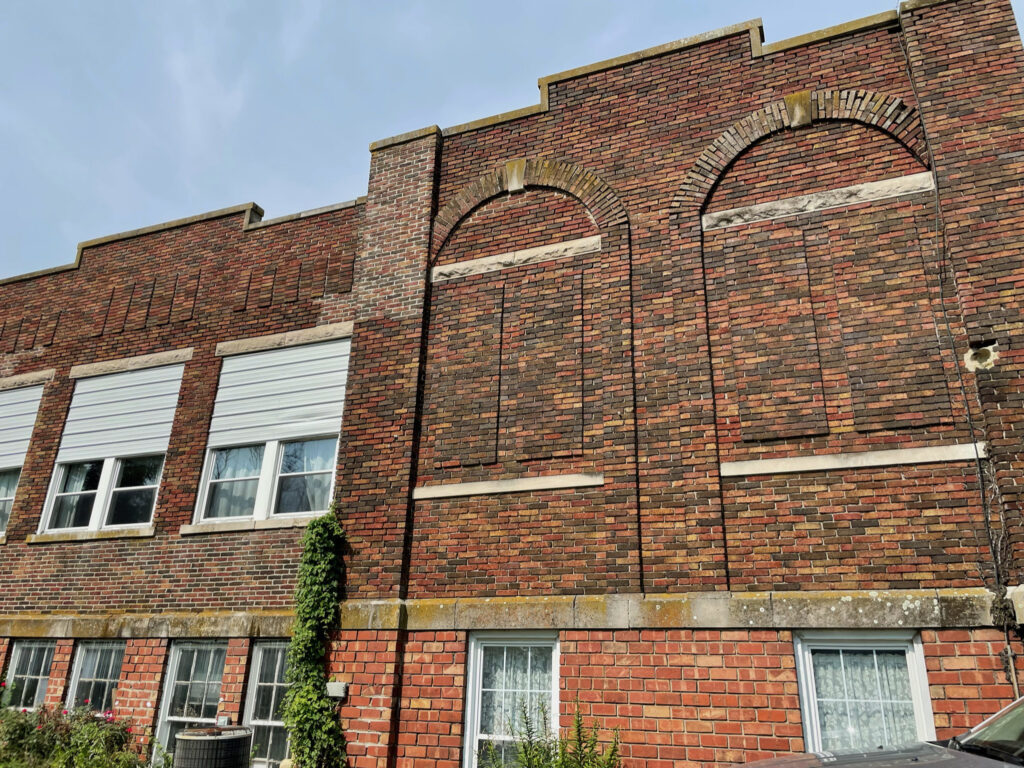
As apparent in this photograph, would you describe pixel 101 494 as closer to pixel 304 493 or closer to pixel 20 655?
pixel 20 655

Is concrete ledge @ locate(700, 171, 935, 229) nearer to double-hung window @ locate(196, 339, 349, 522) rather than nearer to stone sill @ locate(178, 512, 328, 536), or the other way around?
double-hung window @ locate(196, 339, 349, 522)

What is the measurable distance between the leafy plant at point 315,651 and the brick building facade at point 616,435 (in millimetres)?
209

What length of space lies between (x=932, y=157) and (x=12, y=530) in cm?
1395

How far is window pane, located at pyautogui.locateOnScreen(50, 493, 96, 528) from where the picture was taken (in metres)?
11.8

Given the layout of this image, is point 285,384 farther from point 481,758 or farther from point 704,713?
point 704,713

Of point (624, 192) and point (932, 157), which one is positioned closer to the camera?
point (932, 157)

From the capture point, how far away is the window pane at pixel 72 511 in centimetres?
1182

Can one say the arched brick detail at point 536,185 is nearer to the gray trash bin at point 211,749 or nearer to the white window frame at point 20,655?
the gray trash bin at point 211,749

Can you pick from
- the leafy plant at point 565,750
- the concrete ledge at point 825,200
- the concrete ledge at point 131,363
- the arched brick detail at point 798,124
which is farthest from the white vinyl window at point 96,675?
the concrete ledge at point 825,200

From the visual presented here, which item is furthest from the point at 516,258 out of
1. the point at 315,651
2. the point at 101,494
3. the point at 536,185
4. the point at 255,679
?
the point at 101,494

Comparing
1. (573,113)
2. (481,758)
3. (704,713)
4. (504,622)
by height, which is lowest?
(481,758)

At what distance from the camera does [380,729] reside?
27.3ft

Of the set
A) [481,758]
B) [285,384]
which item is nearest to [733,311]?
[481,758]

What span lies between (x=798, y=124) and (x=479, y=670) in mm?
7455
